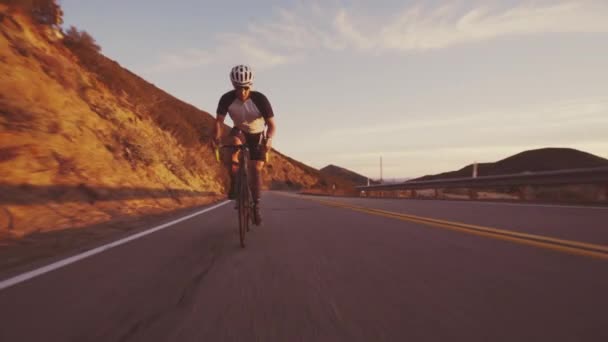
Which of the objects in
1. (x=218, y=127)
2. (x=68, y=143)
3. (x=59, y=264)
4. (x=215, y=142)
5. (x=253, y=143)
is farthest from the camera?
(x=68, y=143)

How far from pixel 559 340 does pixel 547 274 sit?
1.66 m

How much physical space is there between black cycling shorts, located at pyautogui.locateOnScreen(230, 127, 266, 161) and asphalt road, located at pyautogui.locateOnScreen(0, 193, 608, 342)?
A: 1.88m

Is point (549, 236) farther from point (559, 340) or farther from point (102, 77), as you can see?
point (102, 77)

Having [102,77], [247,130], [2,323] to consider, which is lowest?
[2,323]

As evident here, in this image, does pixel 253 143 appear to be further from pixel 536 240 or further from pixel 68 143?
pixel 68 143

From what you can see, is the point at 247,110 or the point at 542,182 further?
the point at 542,182

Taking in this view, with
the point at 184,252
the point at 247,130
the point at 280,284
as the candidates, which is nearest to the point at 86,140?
the point at 247,130

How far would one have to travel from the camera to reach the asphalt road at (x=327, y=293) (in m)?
2.57

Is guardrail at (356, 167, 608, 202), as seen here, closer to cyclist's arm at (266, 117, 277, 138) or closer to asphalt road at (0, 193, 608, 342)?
asphalt road at (0, 193, 608, 342)

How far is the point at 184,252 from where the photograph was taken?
554cm

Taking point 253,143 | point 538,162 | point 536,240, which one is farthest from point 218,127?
point 538,162

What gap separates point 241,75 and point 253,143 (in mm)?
1221

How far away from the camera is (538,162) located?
39281mm

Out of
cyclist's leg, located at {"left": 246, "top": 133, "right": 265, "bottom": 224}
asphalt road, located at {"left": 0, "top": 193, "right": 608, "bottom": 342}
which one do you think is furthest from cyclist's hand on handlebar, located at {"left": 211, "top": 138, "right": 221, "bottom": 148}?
asphalt road, located at {"left": 0, "top": 193, "right": 608, "bottom": 342}
